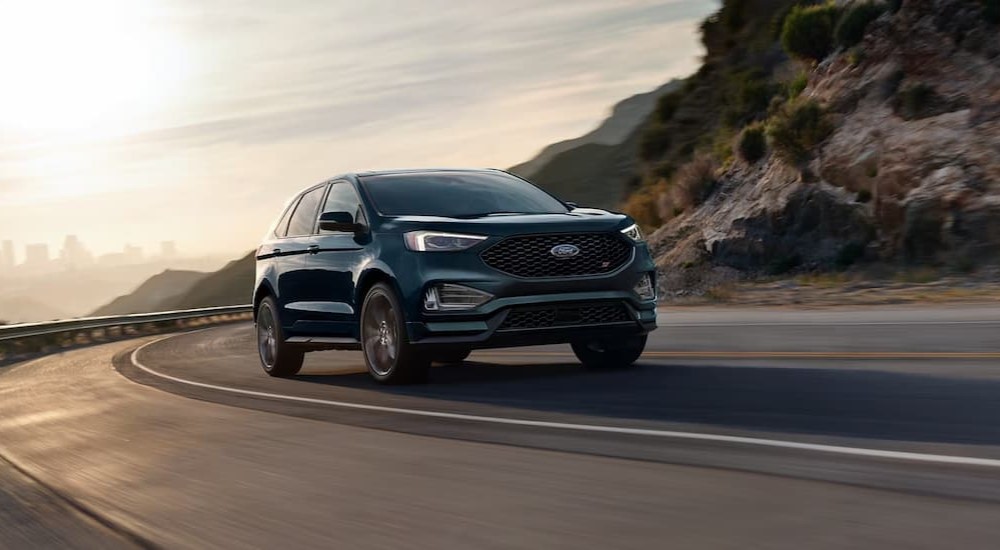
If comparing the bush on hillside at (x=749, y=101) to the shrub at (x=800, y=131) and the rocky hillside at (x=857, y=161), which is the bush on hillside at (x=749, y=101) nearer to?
the rocky hillside at (x=857, y=161)

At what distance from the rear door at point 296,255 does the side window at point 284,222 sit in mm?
91

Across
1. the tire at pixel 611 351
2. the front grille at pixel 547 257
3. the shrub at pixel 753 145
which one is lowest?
the tire at pixel 611 351

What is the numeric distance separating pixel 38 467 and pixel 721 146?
103 feet

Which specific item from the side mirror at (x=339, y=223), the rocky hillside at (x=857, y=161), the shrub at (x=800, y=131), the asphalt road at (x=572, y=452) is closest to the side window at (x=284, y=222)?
the asphalt road at (x=572, y=452)

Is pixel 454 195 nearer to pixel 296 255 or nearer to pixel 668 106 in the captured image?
pixel 296 255

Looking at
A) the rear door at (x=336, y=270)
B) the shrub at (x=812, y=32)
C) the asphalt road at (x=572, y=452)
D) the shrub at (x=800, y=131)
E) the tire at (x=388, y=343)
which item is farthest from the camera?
the shrub at (x=812, y=32)

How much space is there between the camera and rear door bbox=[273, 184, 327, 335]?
508 inches

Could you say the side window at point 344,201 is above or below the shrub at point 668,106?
below

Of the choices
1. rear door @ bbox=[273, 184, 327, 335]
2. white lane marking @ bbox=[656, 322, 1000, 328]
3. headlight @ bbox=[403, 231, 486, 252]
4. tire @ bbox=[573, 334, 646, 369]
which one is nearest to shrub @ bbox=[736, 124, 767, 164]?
white lane marking @ bbox=[656, 322, 1000, 328]

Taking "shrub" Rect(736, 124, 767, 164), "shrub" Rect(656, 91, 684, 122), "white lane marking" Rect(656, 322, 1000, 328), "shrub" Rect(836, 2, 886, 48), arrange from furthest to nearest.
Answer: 1. "shrub" Rect(656, 91, 684, 122)
2. "shrub" Rect(736, 124, 767, 164)
3. "shrub" Rect(836, 2, 886, 48)
4. "white lane marking" Rect(656, 322, 1000, 328)

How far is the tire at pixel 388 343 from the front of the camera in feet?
35.3

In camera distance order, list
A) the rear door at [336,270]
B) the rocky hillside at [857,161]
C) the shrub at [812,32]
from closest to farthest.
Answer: the rear door at [336,270] < the rocky hillside at [857,161] < the shrub at [812,32]

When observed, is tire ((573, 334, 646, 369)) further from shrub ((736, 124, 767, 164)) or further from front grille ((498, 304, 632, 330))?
shrub ((736, 124, 767, 164))

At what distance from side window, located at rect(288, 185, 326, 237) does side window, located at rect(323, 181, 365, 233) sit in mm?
275
